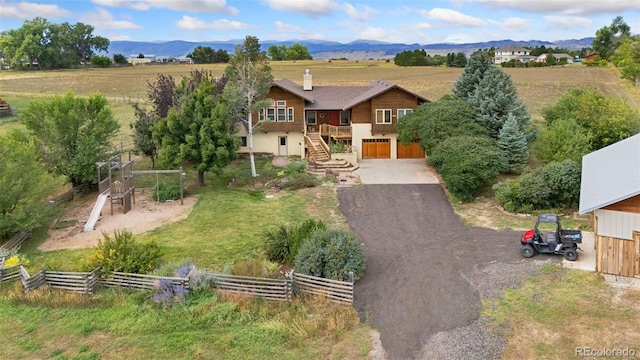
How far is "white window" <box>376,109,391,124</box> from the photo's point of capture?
3684cm

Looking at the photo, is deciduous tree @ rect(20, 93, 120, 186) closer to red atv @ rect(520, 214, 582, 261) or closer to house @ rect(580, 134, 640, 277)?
red atv @ rect(520, 214, 582, 261)

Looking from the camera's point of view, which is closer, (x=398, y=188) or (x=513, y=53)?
(x=398, y=188)

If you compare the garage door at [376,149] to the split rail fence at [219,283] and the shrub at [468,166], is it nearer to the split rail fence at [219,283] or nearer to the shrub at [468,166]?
the shrub at [468,166]

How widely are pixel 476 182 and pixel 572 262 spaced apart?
8755 millimetres

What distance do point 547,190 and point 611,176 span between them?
19.4ft

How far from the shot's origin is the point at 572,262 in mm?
17750

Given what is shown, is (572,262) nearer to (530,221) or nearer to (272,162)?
(530,221)

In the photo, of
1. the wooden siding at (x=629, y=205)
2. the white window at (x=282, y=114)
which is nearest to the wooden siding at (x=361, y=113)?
the white window at (x=282, y=114)

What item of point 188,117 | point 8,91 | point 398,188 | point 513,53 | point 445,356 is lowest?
point 445,356

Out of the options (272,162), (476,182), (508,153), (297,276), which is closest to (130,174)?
(272,162)

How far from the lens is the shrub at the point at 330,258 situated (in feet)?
55.1

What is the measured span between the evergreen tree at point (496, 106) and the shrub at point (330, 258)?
18.9 metres

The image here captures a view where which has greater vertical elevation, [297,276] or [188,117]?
[188,117]

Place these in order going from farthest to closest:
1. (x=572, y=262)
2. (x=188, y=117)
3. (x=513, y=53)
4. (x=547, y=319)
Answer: (x=513, y=53) < (x=188, y=117) < (x=572, y=262) < (x=547, y=319)
